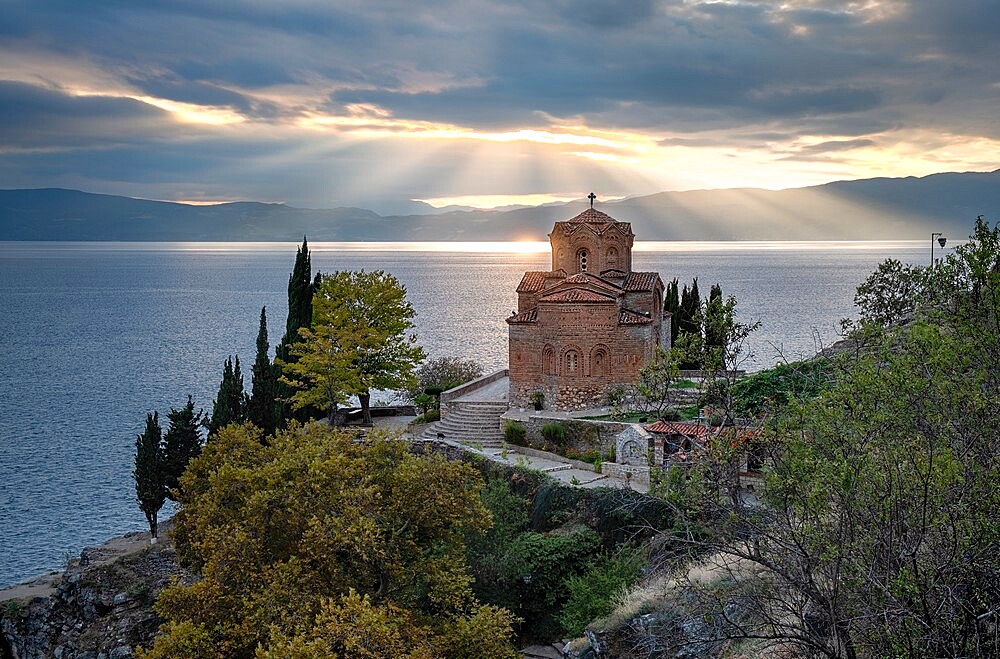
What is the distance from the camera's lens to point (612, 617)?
17812 millimetres

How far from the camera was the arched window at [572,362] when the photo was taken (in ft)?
108

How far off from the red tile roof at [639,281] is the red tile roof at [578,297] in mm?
3993

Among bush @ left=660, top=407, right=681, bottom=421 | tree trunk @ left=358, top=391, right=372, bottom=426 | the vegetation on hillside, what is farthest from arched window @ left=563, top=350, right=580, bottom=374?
the vegetation on hillside

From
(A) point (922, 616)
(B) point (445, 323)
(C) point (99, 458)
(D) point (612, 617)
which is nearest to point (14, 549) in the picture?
(C) point (99, 458)

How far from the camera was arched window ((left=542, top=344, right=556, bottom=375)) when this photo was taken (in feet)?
108

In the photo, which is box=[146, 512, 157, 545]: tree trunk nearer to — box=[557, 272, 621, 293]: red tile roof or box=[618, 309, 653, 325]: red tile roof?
box=[557, 272, 621, 293]: red tile roof

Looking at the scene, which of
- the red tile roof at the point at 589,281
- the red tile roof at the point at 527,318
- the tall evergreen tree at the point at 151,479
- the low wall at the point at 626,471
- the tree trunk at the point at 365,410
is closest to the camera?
the low wall at the point at 626,471

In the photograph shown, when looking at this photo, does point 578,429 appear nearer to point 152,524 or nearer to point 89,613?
point 152,524

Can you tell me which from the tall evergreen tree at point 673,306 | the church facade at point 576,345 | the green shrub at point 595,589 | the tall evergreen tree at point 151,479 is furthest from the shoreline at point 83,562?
the tall evergreen tree at point 673,306

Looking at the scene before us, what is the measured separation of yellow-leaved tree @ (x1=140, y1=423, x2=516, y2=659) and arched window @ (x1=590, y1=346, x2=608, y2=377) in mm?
14285

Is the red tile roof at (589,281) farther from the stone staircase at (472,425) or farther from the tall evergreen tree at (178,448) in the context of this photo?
the tall evergreen tree at (178,448)

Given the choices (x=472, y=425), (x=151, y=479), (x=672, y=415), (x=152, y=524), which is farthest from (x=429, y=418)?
(x=152, y=524)

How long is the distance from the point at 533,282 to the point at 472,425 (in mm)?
8040

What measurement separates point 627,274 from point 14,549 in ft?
93.7
